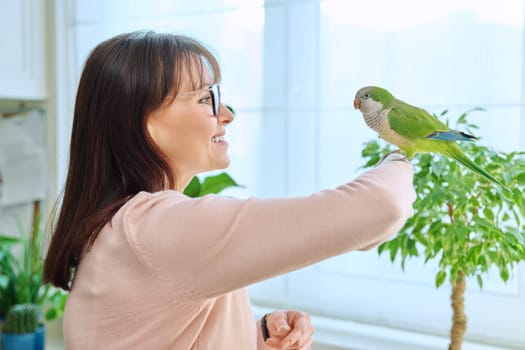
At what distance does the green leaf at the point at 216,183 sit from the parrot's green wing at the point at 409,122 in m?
1.00

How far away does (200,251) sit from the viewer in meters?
0.67

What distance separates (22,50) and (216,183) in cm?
91

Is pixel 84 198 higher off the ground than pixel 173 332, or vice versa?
pixel 84 198

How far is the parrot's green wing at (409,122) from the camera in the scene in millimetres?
732

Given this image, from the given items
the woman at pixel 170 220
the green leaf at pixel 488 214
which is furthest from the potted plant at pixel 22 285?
the green leaf at pixel 488 214

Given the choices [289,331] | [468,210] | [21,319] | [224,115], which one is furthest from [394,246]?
[21,319]

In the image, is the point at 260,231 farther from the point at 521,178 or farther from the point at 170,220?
the point at 521,178

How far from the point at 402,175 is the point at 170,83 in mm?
336

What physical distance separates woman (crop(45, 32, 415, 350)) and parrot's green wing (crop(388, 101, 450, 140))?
35 millimetres

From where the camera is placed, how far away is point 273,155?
1877 millimetres

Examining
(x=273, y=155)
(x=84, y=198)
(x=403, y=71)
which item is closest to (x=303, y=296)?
(x=273, y=155)

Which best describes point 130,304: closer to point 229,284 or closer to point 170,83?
point 229,284

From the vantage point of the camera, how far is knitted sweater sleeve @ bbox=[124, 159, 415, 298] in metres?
0.63

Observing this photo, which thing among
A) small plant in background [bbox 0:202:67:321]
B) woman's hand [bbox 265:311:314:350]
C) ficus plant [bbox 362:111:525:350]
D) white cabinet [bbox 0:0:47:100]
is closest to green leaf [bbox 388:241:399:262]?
ficus plant [bbox 362:111:525:350]
